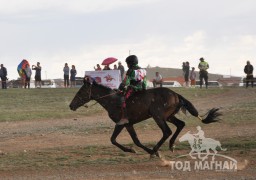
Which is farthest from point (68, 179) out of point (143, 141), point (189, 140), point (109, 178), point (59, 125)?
point (59, 125)

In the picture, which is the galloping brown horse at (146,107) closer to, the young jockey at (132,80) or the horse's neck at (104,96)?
the horse's neck at (104,96)

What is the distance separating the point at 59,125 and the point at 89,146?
8.43 meters

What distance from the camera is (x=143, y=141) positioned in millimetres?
20109

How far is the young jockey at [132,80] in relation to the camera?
52.4 ft

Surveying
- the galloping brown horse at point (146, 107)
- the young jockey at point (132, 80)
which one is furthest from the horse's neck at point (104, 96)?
the young jockey at point (132, 80)

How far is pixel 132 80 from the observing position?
1602cm

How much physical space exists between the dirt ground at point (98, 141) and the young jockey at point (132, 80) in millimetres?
1826

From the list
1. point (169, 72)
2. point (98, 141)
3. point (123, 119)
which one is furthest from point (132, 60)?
point (169, 72)

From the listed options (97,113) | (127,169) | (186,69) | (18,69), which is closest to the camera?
(127,169)

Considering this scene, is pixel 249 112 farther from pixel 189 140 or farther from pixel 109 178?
pixel 109 178

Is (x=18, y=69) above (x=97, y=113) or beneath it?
above

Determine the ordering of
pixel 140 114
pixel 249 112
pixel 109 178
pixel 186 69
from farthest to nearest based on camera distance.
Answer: pixel 186 69
pixel 249 112
pixel 140 114
pixel 109 178

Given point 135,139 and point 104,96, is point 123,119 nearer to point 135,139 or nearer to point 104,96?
point 135,139

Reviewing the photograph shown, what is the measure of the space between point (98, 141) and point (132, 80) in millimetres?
5189
